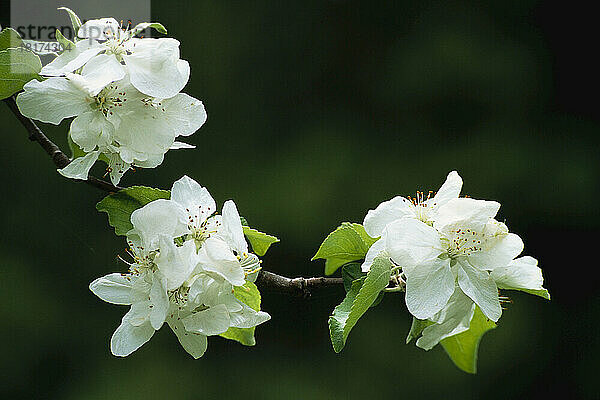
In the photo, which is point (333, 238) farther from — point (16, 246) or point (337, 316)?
point (16, 246)

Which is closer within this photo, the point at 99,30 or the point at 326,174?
the point at 99,30

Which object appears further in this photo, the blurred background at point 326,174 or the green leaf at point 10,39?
the blurred background at point 326,174

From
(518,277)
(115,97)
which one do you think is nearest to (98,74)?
(115,97)

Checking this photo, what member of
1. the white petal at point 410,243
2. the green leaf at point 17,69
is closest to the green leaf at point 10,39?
the green leaf at point 17,69

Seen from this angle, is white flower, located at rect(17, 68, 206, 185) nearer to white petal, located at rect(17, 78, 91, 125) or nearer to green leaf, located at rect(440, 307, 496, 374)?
white petal, located at rect(17, 78, 91, 125)

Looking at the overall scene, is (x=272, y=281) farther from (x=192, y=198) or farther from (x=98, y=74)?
(x=98, y=74)

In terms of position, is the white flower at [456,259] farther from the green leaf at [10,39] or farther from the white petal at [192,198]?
the green leaf at [10,39]
